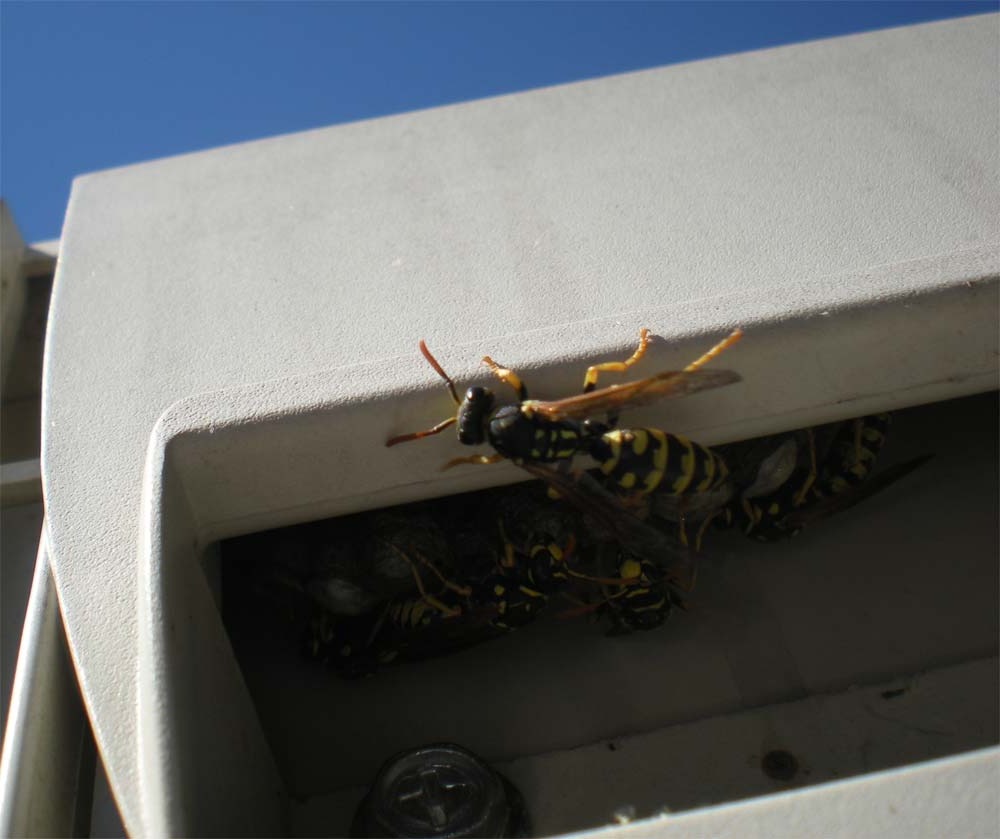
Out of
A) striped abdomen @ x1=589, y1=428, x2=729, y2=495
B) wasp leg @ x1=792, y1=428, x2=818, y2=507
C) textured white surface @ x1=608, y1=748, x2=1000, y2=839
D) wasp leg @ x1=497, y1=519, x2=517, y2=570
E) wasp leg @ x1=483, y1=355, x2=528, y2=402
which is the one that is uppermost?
wasp leg @ x1=483, y1=355, x2=528, y2=402

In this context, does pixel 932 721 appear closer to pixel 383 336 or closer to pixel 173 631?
pixel 383 336

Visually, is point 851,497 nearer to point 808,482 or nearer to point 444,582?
point 808,482

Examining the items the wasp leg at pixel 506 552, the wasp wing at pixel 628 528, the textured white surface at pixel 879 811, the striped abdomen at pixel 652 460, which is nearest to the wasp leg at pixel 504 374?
the striped abdomen at pixel 652 460

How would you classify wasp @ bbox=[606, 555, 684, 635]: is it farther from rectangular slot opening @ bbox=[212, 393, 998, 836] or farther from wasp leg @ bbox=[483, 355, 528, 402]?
wasp leg @ bbox=[483, 355, 528, 402]

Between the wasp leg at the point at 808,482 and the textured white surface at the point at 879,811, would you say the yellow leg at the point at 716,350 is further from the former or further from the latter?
the textured white surface at the point at 879,811

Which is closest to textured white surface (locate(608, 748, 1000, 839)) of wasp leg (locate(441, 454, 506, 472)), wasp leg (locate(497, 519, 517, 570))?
wasp leg (locate(441, 454, 506, 472))

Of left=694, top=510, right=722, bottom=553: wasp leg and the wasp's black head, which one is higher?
the wasp's black head
